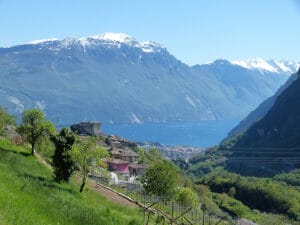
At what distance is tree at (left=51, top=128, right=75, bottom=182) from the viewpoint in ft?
110

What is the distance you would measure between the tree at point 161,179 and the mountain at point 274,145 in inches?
4466

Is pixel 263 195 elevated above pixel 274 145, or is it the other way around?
pixel 274 145

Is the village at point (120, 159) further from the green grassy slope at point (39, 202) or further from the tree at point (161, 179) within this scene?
the green grassy slope at point (39, 202)

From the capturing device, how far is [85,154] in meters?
33.5

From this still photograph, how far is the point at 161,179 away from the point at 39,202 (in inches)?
482

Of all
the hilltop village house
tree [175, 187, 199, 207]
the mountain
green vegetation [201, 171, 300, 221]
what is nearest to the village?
the hilltop village house

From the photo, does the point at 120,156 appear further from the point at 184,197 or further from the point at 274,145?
the point at 274,145

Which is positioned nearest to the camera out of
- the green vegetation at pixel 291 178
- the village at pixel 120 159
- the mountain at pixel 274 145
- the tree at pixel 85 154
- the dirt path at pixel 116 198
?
the tree at pixel 85 154

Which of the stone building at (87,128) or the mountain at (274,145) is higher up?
the mountain at (274,145)

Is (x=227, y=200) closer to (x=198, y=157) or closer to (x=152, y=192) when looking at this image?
(x=152, y=192)

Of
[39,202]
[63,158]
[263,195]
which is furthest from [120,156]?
[39,202]

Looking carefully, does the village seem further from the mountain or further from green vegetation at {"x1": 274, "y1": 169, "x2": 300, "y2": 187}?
the mountain

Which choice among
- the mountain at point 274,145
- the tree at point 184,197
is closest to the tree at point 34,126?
the tree at point 184,197

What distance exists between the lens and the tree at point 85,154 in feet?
109
